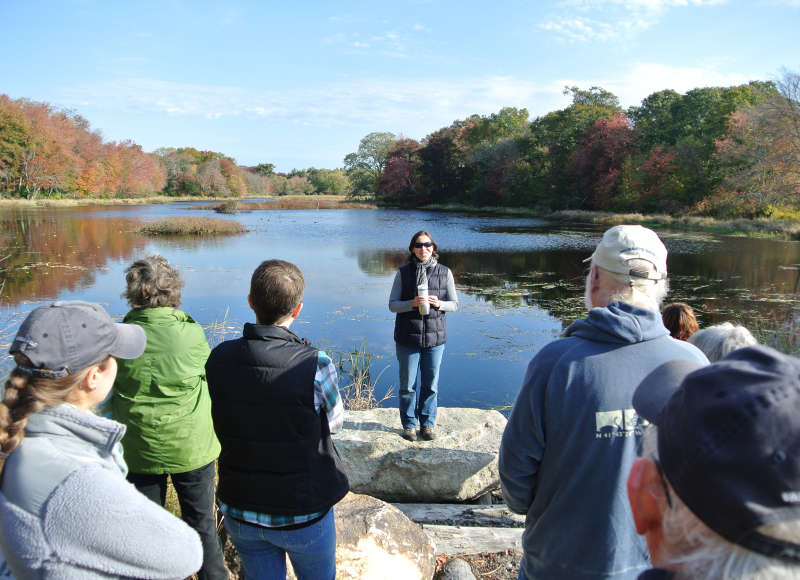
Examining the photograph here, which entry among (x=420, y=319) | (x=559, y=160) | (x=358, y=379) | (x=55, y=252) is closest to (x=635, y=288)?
(x=420, y=319)

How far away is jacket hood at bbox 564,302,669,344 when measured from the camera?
59.1 inches

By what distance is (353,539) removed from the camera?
2.50 meters

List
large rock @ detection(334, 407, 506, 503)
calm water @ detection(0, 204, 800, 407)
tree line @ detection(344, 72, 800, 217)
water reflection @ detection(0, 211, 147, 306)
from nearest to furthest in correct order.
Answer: large rock @ detection(334, 407, 506, 503) → calm water @ detection(0, 204, 800, 407) → water reflection @ detection(0, 211, 147, 306) → tree line @ detection(344, 72, 800, 217)

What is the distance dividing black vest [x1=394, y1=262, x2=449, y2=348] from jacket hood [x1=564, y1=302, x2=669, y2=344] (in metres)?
2.28

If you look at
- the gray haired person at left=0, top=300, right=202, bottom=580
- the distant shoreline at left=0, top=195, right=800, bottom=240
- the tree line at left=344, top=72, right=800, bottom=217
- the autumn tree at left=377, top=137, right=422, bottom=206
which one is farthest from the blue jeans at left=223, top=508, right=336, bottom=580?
the autumn tree at left=377, top=137, right=422, bottom=206

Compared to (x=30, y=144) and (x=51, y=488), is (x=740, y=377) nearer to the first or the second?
(x=51, y=488)

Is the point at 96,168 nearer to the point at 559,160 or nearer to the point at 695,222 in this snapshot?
the point at 559,160

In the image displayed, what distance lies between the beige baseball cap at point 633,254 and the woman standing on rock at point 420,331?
2.11m

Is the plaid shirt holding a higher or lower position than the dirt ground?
higher

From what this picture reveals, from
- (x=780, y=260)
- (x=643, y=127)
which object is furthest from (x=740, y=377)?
(x=643, y=127)

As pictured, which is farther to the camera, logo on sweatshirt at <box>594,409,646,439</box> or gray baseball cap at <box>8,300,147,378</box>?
logo on sweatshirt at <box>594,409,646,439</box>

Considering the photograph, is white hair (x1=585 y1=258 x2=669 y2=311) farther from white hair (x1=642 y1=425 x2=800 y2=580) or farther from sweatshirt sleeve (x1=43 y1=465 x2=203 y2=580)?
sweatshirt sleeve (x1=43 y1=465 x2=203 y2=580)

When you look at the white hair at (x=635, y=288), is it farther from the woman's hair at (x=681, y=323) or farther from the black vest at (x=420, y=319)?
the black vest at (x=420, y=319)

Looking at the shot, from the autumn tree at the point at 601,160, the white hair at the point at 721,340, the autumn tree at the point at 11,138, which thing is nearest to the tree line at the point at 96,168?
the autumn tree at the point at 11,138
